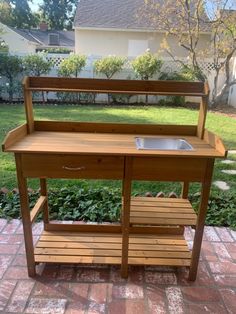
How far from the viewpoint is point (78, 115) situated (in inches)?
250

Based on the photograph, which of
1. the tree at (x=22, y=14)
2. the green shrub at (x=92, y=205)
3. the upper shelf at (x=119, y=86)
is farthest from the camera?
the tree at (x=22, y=14)

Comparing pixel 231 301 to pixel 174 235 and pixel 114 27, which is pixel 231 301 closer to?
pixel 174 235

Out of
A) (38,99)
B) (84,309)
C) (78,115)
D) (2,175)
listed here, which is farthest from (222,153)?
Answer: (38,99)

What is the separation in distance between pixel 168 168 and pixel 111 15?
11884 mm

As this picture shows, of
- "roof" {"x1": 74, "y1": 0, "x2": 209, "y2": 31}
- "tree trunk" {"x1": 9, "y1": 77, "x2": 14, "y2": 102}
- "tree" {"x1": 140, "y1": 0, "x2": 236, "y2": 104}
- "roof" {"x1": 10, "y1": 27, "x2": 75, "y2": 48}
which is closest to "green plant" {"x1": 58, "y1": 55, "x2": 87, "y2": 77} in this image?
"tree trunk" {"x1": 9, "y1": 77, "x2": 14, "y2": 102}

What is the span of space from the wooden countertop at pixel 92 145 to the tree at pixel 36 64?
262 inches

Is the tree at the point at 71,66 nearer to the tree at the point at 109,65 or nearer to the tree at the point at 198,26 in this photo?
Answer: the tree at the point at 109,65

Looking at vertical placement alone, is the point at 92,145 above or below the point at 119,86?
below

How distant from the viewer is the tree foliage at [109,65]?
8.38 meters

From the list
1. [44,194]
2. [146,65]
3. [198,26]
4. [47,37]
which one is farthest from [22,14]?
[44,194]

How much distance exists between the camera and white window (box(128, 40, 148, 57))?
11.6 metres

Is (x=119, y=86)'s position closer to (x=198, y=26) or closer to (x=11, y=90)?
(x=11, y=90)

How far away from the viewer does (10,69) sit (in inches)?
316

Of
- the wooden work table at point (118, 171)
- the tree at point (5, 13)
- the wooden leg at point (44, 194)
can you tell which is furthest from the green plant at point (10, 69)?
the tree at point (5, 13)
